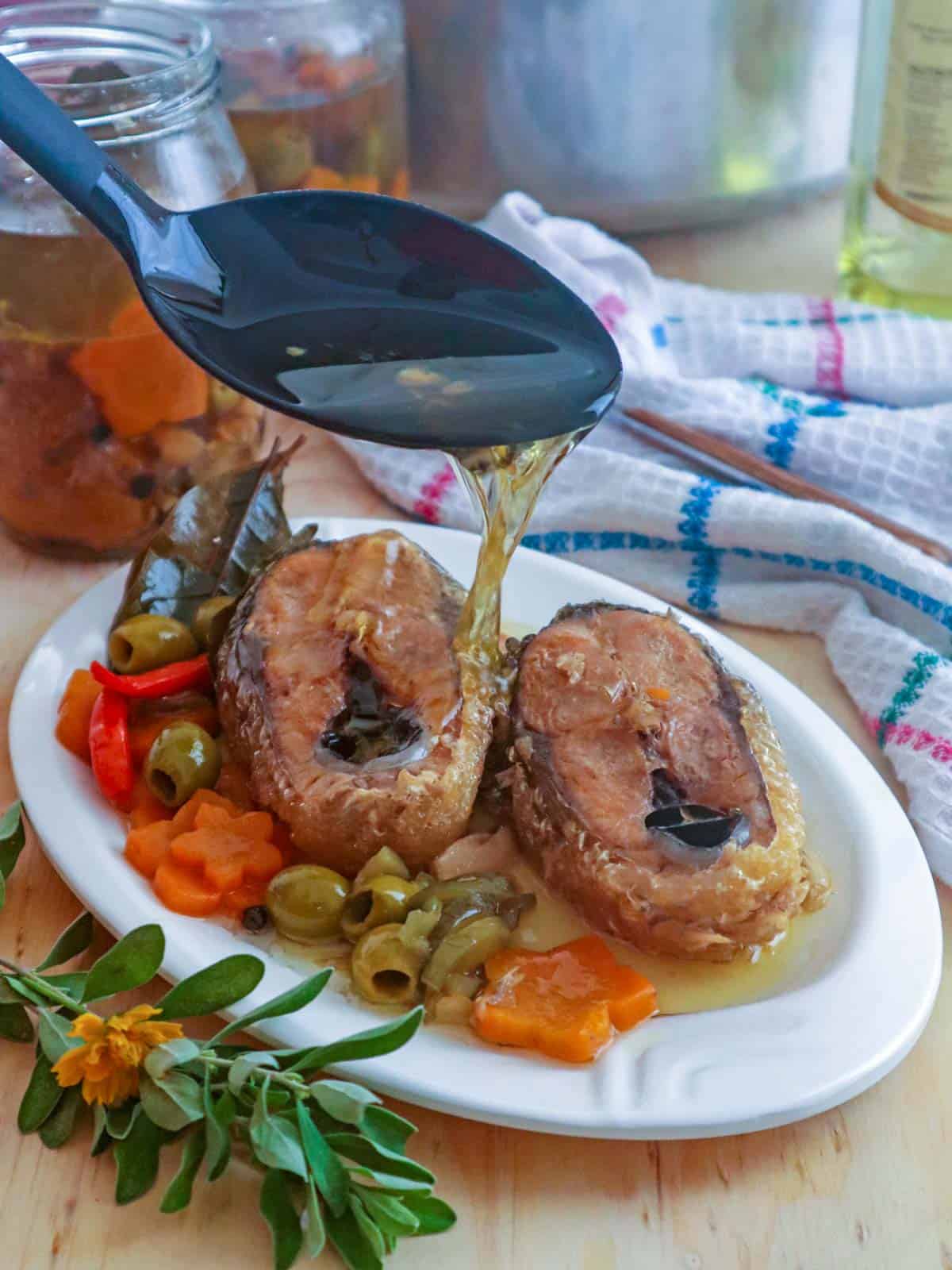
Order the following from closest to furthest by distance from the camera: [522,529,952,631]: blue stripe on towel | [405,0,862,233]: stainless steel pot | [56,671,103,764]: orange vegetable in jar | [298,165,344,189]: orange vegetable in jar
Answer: [56,671,103,764]: orange vegetable in jar
[522,529,952,631]: blue stripe on towel
[298,165,344,189]: orange vegetable in jar
[405,0,862,233]: stainless steel pot

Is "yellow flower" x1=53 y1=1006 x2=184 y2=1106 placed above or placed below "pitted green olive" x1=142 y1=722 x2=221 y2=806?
above

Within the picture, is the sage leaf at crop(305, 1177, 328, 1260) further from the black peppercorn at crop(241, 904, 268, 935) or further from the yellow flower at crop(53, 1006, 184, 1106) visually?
the black peppercorn at crop(241, 904, 268, 935)

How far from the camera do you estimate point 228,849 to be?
7.45 feet

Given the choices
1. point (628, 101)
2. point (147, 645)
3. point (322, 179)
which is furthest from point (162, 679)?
point (628, 101)

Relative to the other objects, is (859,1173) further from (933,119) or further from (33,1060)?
(933,119)

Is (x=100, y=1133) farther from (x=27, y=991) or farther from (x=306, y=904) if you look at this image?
(x=306, y=904)

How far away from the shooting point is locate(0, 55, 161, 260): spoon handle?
7.82ft

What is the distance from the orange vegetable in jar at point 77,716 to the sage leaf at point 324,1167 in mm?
920

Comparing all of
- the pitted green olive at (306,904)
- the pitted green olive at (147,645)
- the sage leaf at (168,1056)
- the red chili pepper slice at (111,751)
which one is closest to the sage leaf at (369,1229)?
the sage leaf at (168,1056)

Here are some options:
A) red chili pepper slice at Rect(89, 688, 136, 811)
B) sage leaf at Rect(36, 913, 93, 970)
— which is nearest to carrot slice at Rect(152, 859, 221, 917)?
sage leaf at Rect(36, 913, 93, 970)

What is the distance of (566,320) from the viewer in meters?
2.41

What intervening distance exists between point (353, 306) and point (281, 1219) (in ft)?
4.49

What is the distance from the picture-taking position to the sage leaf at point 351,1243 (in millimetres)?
1759

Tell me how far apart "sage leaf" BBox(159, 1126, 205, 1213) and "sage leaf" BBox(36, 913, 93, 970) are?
35 centimetres
